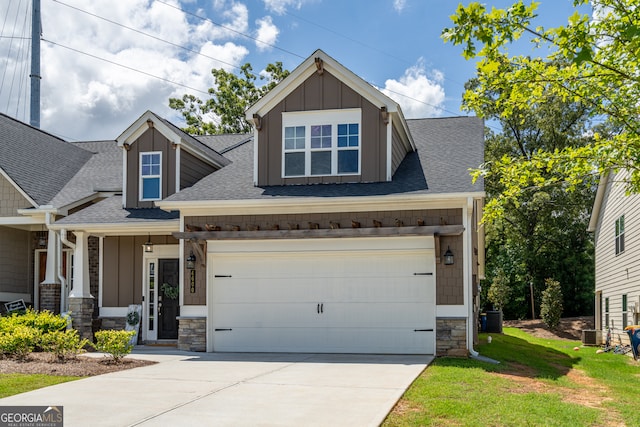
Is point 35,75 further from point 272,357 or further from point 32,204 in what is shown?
point 272,357

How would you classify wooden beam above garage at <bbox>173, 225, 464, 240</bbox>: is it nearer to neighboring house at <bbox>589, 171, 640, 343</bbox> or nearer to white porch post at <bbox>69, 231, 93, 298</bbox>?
white porch post at <bbox>69, 231, 93, 298</bbox>

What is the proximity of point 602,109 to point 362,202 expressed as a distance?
6073 millimetres

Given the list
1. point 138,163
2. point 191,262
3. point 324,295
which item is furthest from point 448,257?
point 138,163

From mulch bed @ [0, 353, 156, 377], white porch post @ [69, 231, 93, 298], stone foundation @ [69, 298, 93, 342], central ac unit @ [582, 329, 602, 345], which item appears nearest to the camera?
mulch bed @ [0, 353, 156, 377]

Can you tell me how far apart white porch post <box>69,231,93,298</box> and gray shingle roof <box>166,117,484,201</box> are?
295 centimetres

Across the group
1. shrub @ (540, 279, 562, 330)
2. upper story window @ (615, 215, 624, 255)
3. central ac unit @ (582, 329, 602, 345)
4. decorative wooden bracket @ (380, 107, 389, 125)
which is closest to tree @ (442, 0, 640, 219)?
decorative wooden bracket @ (380, 107, 389, 125)

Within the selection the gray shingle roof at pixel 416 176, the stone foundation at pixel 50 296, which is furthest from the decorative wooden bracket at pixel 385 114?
the stone foundation at pixel 50 296

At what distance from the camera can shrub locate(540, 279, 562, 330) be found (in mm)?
28422

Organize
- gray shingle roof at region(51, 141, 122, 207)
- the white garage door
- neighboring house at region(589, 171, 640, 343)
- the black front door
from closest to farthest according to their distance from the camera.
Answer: the white garage door < the black front door < gray shingle roof at region(51, 141, 122, 207) < neighboring house at region(589, 171, 640, 343)

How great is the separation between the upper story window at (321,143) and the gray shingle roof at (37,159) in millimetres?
7066

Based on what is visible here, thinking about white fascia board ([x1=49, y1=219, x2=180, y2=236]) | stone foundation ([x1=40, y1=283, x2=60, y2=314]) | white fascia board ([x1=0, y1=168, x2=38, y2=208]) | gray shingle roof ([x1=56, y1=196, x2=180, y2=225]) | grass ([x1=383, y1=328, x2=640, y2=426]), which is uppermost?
white fascia board ([x1=0, y1=168, x2=38, y2=208])

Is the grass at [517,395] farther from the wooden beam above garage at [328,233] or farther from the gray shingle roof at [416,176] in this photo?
the gray shingle roof at [416,176]

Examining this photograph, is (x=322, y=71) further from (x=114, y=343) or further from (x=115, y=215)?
(x=114, y=343)

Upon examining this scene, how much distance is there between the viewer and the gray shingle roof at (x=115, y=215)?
15875 millimetres
